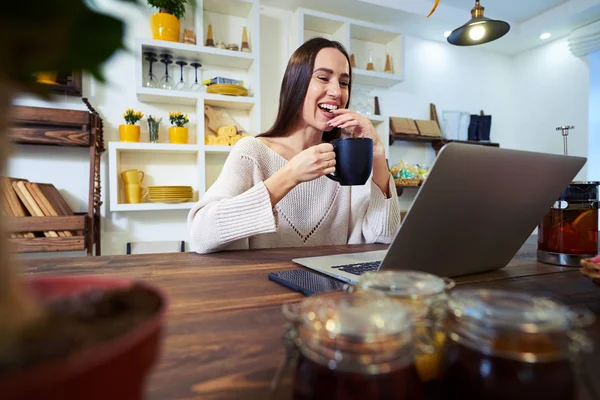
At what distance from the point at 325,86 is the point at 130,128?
1.31m

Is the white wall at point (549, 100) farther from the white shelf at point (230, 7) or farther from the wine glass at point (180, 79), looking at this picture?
the wine glass at point (180, 79)

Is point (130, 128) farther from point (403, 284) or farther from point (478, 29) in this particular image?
point (403, 284)

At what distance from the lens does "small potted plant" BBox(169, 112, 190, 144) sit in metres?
2.20

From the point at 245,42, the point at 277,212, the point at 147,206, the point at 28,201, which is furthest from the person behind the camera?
the point at 245,42

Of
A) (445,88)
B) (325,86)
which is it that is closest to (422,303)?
(325,86)

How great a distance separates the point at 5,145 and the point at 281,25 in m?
2.78

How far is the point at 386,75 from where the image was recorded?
2.71 m

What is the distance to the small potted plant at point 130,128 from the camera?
209 centimetres

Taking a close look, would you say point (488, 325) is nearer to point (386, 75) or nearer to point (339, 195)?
point (339, 195)

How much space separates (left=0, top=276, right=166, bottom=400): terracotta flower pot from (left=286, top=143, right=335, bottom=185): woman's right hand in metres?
0.79

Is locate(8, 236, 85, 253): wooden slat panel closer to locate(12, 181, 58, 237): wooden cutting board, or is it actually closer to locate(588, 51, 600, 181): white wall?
locate(12, 181, 58, 237): wooden cutting board

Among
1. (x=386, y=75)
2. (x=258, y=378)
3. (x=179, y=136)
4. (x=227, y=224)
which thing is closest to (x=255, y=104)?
(x=179, y=136)

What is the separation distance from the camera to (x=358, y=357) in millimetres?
239

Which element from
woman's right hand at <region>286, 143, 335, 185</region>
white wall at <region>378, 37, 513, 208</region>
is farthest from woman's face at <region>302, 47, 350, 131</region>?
white wall at <region>378, 37, 513, 208</region>
